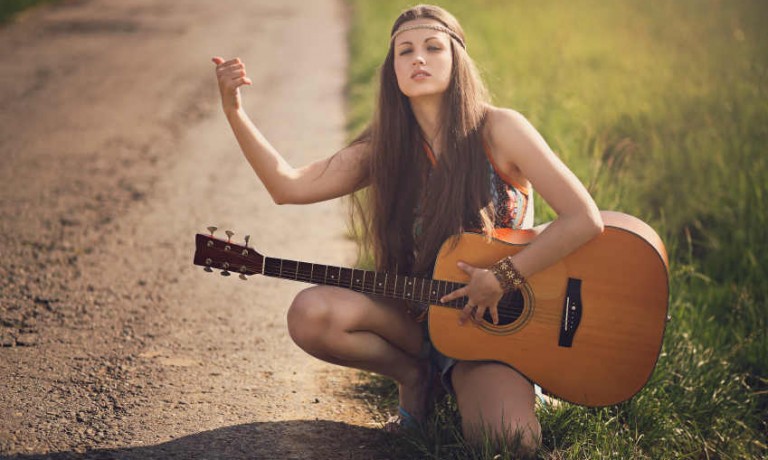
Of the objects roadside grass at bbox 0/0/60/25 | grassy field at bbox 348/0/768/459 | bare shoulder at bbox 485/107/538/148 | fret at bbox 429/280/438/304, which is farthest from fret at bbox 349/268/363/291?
roadside grass at bbox 0/0/60/25

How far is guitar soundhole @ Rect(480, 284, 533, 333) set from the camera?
2.93 m

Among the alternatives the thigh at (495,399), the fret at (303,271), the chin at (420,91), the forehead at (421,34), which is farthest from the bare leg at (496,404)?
the forehead at (421,34)

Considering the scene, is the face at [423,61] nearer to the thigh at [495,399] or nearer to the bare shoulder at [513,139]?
the bare shoulder at [513,139]

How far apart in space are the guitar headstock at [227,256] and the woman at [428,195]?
21cm

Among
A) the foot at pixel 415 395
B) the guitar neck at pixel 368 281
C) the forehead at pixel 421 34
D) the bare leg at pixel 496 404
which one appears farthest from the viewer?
the foot at pixel 415 395

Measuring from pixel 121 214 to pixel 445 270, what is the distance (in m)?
3.07

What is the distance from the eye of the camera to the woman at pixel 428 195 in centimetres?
286

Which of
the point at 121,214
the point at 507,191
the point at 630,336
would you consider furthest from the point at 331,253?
Answer: the point at 630,336

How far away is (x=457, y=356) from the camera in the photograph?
294 centimetres

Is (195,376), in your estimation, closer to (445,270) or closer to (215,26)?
(445,270)

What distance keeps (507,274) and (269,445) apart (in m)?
1.04

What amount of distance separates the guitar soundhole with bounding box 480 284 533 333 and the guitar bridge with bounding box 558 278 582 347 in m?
0.12

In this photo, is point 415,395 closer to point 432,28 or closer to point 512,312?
point 512,312

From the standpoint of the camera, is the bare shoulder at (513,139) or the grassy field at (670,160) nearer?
the bare shoulder at (513,139)
